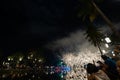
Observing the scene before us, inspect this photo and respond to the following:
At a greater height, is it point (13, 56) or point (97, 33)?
point (13, 56)

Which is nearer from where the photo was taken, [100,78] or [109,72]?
[100,78]

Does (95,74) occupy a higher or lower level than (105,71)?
lower

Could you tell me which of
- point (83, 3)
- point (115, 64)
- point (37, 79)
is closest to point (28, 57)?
point (37, 79)

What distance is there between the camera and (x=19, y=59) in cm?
11094

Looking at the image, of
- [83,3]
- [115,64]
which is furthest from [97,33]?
[115,64]

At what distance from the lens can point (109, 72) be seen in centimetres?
1018

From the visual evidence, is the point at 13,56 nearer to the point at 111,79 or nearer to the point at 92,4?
the point at 92,4

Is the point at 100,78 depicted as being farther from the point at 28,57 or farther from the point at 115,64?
the point at 28,57

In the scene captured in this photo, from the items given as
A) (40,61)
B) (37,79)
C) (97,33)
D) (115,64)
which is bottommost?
(115,64)

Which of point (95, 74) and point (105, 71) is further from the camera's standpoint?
point (105, 71)

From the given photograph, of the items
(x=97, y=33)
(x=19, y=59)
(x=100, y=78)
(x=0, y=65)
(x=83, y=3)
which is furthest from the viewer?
(x=19, y=59)

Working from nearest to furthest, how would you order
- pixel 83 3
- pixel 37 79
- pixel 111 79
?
pixel 111 79
pixel 83 3
pixel 37 79

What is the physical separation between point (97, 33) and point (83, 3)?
32.3m

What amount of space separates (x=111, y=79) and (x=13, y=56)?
10619cm
